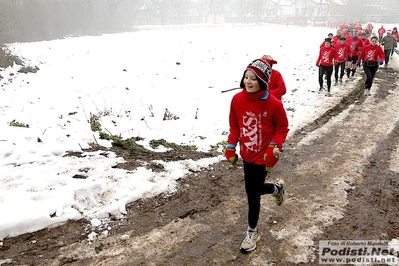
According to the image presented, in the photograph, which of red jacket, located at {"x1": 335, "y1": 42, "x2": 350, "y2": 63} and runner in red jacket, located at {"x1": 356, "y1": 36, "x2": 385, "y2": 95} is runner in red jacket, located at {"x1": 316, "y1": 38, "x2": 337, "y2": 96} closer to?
runner in red jacket, located at {"x1": 356, "y1": 36, "x2": 385, "y2": 95}

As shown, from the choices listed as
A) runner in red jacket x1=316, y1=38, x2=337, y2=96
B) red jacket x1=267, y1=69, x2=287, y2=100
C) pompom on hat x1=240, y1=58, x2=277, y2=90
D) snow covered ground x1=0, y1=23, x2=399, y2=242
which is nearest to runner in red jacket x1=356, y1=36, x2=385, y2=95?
snow covered ground x1=0, y1=23, x2=399, y2=242

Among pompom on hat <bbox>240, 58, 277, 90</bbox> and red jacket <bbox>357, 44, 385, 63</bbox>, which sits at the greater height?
pompom on hat <bbox>240, 58, 277, 90</bbox>

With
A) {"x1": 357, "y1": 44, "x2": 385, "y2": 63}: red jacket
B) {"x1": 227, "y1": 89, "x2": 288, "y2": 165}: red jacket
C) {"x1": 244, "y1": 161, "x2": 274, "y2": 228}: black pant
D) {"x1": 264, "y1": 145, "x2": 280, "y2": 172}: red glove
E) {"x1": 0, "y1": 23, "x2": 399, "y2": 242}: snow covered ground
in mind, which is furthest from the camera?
{"x1": 357, "y1": 44, "x2": 385, "y2": 63}: red jacket

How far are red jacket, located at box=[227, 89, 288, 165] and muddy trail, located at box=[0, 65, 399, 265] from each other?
120 cm

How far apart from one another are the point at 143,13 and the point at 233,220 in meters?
93.2

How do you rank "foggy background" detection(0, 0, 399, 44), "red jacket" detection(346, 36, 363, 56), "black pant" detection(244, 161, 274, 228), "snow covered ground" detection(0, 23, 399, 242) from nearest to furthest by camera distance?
"black pant" detection(244, 161, 274, 228), "snow covered ground" detection(0, 23, 399, 242), "red jacket" detection(346, 36, 363, 56), "foggy background" detection(0, 0, 399, 44)

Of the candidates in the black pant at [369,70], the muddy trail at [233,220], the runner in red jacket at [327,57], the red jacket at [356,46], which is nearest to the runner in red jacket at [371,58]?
the black pant at [369,70]

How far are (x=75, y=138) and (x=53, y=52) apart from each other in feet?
61.6

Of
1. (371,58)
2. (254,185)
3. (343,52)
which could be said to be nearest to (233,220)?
(254,185)

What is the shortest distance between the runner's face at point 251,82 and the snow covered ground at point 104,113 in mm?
2537

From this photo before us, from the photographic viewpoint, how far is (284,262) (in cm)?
353

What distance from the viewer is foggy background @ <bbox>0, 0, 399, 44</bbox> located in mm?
37125

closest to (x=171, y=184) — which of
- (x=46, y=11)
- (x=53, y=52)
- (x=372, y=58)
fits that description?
(x=372, y=58)

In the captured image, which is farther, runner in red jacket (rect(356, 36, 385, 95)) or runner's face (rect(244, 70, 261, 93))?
runner in red jacket (rect(356, 36, 385, 95))
